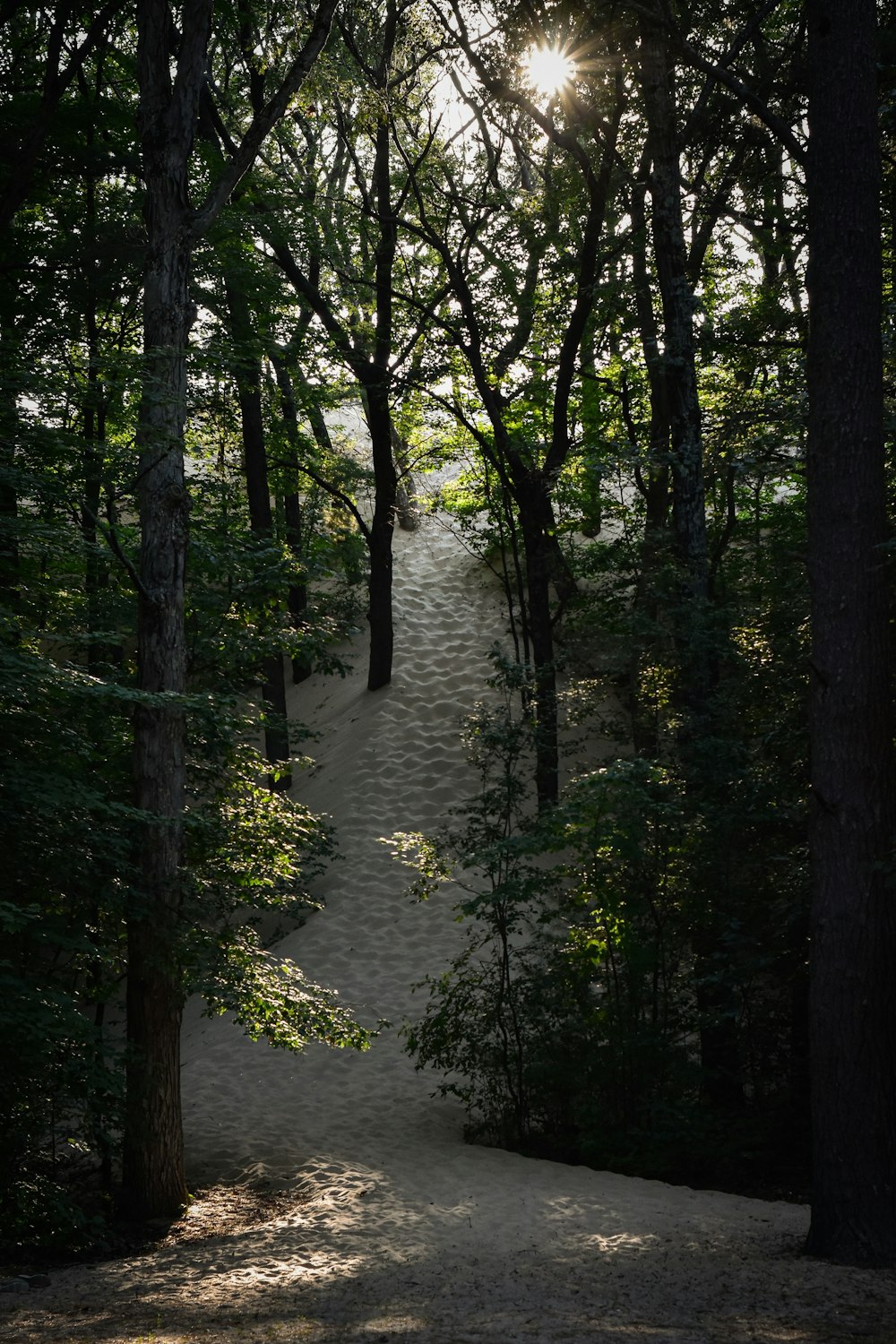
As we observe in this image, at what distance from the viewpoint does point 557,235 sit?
12719 millimetres

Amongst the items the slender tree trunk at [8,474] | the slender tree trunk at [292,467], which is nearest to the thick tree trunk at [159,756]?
the slender tree trunk at [8,474]

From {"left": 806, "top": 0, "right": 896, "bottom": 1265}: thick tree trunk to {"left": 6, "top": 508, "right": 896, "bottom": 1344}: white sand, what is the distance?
1.98 feet

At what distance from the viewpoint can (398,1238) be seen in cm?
669

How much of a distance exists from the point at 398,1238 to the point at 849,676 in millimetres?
4274

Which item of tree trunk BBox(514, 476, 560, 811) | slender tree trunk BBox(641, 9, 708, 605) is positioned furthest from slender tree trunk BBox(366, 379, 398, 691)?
slender tree trunk BBox(641, 9, 708, 605)

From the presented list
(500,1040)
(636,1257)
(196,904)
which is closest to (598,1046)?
(500,1040)

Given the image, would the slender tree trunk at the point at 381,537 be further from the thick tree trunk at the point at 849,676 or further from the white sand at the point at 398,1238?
the thick tree trunk at the point at 849,676

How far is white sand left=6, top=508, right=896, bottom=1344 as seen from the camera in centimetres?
473

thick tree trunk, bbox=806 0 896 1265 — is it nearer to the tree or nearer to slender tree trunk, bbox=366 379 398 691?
the tree

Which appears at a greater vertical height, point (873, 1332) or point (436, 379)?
point (436, 379)

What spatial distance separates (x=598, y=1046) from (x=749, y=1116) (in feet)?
4.06

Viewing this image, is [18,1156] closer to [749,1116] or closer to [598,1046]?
[598,1046]

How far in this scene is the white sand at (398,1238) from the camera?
473cm

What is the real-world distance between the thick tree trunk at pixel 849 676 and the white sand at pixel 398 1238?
602 mm
